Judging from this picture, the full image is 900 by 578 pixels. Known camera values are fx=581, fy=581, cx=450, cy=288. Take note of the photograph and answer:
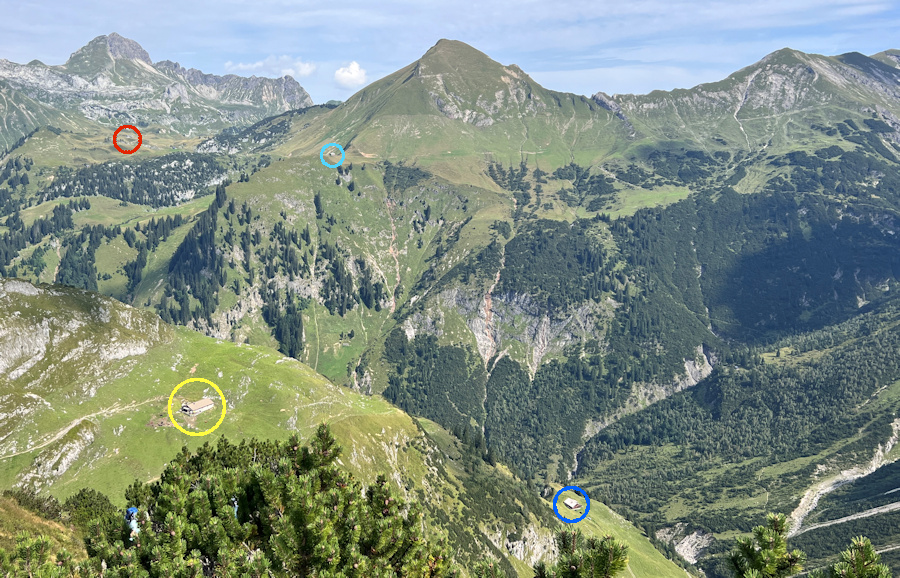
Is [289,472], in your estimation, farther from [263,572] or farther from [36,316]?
[36,316]

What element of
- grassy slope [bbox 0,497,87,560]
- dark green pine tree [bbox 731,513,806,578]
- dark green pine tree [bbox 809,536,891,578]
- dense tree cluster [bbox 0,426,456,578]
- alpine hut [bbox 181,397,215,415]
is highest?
dark green pine tree [bbox 809,536,891,578]

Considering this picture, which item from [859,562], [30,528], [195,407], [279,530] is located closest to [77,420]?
[195,407]

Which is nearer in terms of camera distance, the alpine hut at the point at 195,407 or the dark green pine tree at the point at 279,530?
the dark green pine tree at the point at 279,530

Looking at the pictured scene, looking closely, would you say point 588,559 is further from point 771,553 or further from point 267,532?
point 267,532

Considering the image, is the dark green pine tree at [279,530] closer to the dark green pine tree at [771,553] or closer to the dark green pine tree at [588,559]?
the dark green pine tree at [588,559]

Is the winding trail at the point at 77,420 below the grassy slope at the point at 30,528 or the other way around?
below

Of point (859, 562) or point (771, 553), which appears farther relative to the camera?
point (771, 553)

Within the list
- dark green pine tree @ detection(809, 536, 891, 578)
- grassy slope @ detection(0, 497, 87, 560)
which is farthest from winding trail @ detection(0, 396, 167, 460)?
dark green pine tree @ detection(809, 536, 891, 578)

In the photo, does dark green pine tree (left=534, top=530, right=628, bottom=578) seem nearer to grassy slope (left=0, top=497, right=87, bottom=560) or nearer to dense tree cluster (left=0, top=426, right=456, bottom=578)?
dense tree cluster (left=0, top=426, right=456, bottom=578)

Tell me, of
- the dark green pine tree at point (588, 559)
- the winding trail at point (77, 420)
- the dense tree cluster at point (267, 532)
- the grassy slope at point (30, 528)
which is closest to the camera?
the dark green pine tree at point (588, 559)

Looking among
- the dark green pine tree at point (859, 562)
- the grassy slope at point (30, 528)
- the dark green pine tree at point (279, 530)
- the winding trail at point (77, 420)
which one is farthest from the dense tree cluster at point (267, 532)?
the winding trail at point (77, 420)

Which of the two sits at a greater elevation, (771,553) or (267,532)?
(771,553)

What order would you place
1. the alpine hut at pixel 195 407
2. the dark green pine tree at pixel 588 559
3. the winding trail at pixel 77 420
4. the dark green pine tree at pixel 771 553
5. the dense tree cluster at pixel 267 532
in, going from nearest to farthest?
1. the dark green pine tree at pixel 771 553
2. the dark green pine tree at pixel 588 559
3. the dense tree cluster at pixel 267 532
4. the winding trail at pixel 77 420
5. the alpine hut at pixel 195 407

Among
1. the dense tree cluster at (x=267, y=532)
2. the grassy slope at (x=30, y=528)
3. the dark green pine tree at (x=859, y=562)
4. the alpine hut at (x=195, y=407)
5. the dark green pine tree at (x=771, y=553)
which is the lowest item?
the alpine hut at (x=195, y=407)
